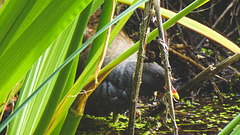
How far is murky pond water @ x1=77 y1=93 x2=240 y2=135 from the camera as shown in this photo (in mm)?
1508

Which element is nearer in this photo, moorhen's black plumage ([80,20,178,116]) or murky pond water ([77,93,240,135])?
moorhen's black plumage ([80,20,178,116])

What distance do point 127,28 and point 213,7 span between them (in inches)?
32.5

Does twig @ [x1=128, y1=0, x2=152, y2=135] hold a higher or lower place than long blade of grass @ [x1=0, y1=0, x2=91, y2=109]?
higher

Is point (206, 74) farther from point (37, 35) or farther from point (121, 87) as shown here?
point (37, 35)

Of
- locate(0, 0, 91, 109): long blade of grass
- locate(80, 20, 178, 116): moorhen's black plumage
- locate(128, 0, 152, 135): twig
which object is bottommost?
locate(0, 0, 91, 109): long blade of grass

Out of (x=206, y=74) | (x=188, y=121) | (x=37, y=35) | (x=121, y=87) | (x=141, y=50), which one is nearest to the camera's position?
(x=37, y=35)

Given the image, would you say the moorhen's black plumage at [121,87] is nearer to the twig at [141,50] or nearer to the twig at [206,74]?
the twig at [206,74]

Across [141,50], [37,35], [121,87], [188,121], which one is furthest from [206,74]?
[37,35]

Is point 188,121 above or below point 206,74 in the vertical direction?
below

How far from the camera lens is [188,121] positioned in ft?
5.29

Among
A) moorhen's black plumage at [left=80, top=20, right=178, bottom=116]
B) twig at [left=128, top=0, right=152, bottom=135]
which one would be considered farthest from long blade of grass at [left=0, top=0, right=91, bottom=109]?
moorhen's black plumage at [left=80, top=20, right=178, bottom=116]

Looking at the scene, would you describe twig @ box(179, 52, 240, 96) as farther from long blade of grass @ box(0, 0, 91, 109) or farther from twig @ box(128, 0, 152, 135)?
long blade of grass @ box(0, 0, 91, 109)

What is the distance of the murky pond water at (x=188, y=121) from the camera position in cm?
151

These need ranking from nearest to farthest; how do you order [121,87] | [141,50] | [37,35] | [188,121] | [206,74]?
[37,35]
[141,50]
[206,74]
[121,87]
[188,121]
